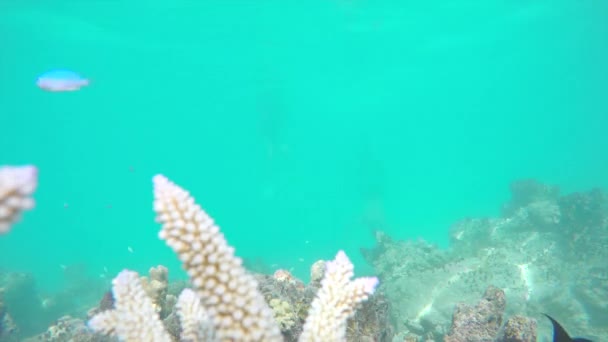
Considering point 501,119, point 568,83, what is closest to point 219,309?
point 568,83

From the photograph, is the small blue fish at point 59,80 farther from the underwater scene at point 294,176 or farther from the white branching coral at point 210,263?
the white branching coral at point 210,263

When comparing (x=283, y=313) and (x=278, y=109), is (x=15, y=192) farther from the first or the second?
(x=278, y=109)

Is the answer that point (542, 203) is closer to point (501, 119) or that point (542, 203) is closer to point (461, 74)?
point (461, 74)

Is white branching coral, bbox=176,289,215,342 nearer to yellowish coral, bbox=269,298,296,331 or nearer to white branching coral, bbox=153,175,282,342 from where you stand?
white branching coral, bbox=153,175,282,342

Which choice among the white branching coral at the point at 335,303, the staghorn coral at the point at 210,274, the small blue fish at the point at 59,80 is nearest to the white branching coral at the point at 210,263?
the staghorn coral at the point at 210,274

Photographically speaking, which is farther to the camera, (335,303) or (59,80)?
(59,80)

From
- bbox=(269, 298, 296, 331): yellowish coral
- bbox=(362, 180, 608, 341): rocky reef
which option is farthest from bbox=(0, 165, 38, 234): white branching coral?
bbox=(362, 180, 608, 341): rocky reef

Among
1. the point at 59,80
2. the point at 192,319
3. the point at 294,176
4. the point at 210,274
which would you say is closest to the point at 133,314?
the point at 192,319
